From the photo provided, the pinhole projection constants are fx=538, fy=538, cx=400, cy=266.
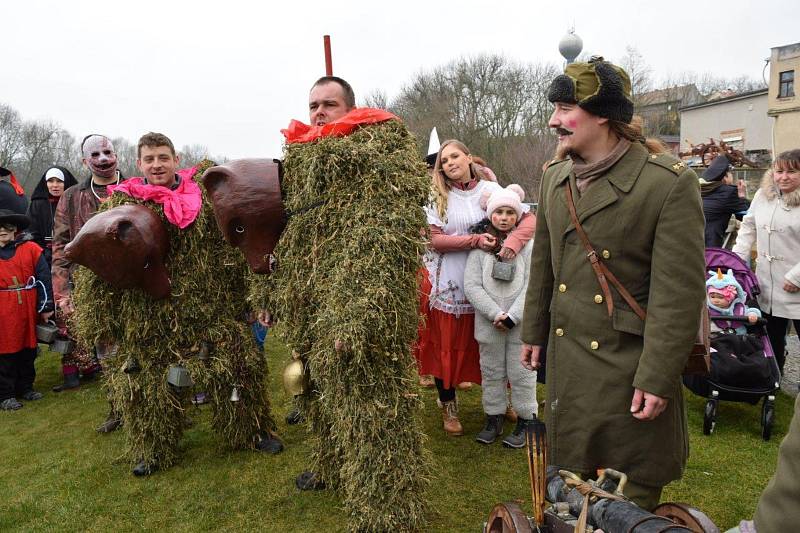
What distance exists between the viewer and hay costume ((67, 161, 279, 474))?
3387 millimetres

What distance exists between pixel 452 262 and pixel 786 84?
3513cm

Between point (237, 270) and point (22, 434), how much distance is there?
2824 mm

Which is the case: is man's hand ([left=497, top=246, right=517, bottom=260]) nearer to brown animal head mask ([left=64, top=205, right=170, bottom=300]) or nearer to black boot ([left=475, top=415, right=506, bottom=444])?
black boot ([left=475, top=415, right=506, bottom=444])

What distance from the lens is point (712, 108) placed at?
36.6 meters

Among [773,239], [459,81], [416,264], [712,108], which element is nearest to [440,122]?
[459,81]

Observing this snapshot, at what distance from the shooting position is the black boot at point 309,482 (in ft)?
10.9

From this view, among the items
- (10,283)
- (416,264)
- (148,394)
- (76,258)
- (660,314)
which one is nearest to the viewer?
(660,314)

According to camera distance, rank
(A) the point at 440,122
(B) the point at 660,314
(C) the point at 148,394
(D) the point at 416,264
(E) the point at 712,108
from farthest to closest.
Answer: (E) the point at 712,108 → (A) the point at 440,122 → (C) the point at 148,394 → (D) the point at 416,264 → (B) the point at 660,314

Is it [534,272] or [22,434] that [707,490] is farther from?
[22,434]

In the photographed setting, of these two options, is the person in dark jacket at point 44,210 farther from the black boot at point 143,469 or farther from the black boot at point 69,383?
the black boot at point 143,469

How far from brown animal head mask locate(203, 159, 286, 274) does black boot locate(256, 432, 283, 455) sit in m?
1.68

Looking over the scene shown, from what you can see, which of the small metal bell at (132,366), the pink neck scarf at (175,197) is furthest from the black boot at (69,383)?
the pink neck scarf at (175,197)

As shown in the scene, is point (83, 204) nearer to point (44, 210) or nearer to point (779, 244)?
point (44, 210)

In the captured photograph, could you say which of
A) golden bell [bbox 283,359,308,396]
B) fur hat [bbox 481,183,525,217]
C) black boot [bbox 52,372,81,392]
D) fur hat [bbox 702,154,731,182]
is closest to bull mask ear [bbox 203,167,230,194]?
golden bell [bbox 283,359,308,396]
